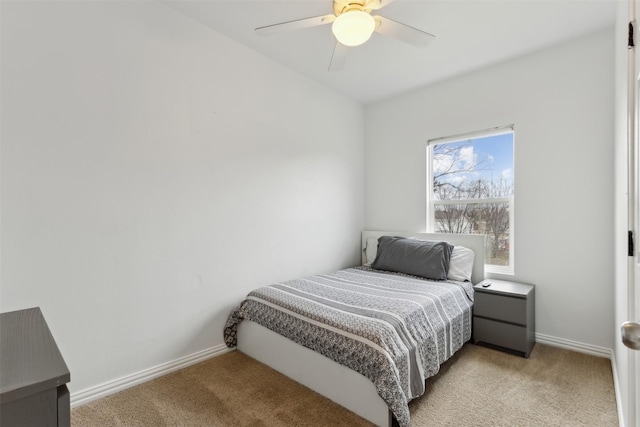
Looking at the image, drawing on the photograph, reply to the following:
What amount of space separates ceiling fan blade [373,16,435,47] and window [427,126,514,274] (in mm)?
1500

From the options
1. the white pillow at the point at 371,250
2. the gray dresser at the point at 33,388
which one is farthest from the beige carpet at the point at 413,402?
the white pillow at the point at 371,250

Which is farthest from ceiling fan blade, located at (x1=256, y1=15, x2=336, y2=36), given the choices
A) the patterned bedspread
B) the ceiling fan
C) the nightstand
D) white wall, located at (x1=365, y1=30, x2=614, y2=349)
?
the nightstand

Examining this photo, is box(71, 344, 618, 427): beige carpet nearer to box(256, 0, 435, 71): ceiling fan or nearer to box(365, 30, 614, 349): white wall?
box(365, 30, 614, 349): white wall

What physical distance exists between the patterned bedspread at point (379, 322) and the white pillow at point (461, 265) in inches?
4.2

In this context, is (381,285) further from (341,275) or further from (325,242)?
(325,242)

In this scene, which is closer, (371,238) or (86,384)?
(86,384)

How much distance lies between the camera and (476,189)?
318 centimetres

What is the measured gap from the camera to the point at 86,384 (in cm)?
186

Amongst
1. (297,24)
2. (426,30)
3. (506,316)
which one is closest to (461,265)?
(506,316)

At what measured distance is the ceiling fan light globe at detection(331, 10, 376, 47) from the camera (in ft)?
5.41

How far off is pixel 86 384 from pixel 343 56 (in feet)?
8.74

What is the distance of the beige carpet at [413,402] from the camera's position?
1709mm

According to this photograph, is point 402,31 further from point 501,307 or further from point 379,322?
point 501,307

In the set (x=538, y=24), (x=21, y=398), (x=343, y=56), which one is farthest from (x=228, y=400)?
(x=538, y=24)
